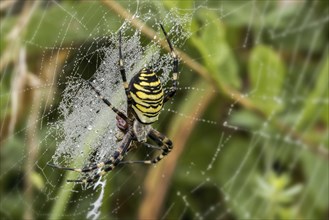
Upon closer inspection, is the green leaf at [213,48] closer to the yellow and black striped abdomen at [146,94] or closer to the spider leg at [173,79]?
the spider leg at [173,79]

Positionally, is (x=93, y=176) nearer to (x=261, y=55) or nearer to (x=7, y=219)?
(x=7, y=219)

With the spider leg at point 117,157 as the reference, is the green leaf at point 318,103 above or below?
above

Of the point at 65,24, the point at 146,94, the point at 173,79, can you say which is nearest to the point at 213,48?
the point at 173,79

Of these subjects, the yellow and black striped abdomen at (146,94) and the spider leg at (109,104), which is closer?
the yellow and black striped abdomen at (146,94)

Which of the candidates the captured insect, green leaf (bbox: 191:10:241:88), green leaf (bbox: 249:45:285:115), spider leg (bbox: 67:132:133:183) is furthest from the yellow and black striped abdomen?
green leaf (bbox: 249:45:285:115)

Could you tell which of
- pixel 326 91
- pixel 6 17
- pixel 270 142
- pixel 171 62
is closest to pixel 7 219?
pixel 6 17

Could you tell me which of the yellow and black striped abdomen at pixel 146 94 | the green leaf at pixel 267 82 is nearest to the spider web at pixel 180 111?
the green leaf at pixel 267 82
